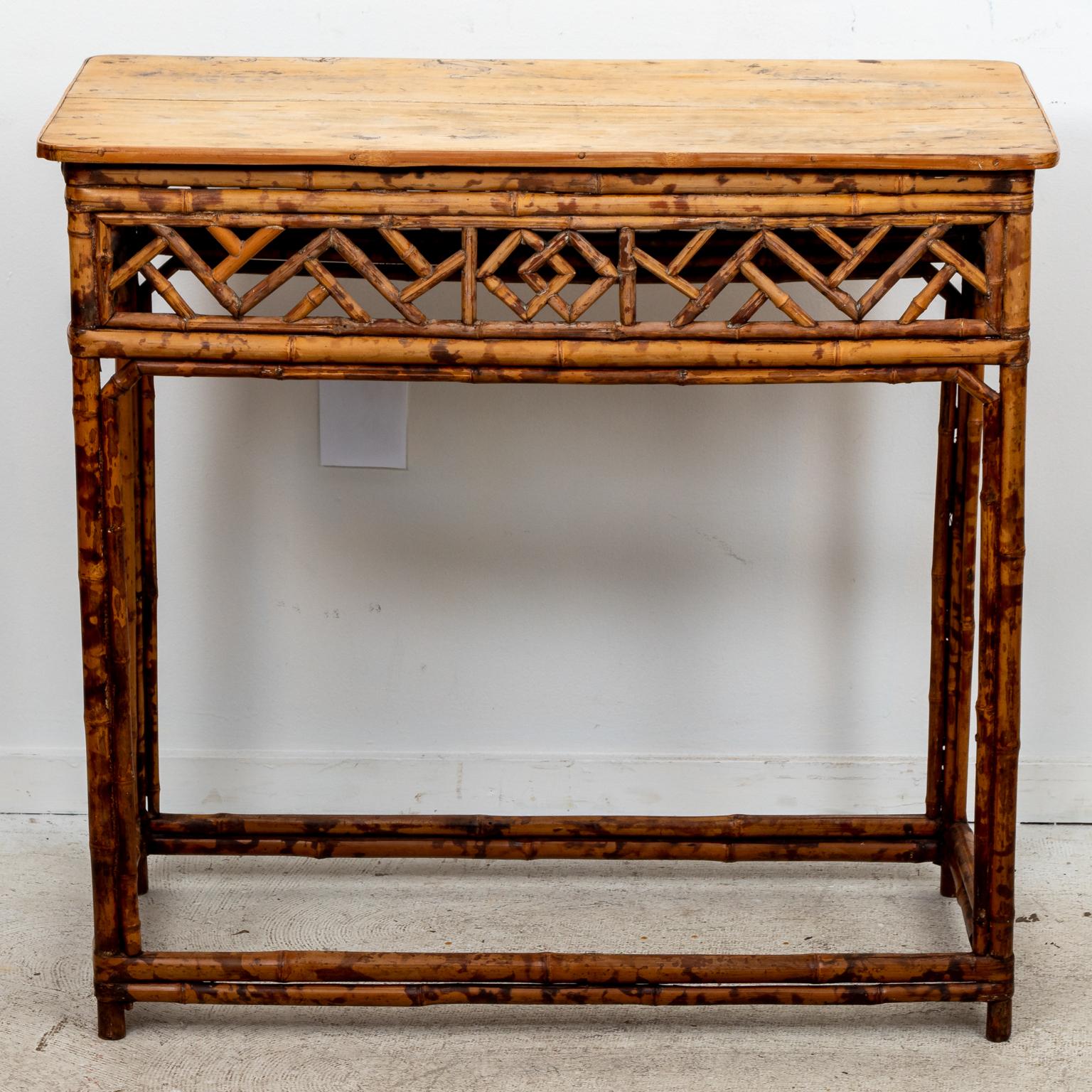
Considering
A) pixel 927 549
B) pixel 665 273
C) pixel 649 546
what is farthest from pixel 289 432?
pixel 927 549

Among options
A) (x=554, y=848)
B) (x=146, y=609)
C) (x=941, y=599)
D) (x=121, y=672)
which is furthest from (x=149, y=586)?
(x=941, y=599)

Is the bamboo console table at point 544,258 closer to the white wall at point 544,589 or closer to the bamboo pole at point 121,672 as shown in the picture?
the bamboo pole at point 121,672

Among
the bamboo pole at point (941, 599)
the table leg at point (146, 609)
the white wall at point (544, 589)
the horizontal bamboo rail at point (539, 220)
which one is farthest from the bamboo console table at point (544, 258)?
the white wall at point (544, 589)

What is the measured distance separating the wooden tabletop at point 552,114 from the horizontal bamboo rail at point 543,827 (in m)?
1.02

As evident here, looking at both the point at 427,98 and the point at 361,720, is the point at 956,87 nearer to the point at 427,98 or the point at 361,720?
the point at 427,98

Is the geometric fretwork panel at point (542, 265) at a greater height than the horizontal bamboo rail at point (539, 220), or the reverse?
the horizontal bamboo rail at point (539, 220)

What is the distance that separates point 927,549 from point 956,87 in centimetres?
89

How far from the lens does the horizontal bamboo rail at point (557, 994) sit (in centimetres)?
169

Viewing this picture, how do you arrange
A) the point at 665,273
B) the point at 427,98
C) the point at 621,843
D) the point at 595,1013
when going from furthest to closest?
the point at 621,843, the point at 595,1013, the point at 427,98, the point at 665,273

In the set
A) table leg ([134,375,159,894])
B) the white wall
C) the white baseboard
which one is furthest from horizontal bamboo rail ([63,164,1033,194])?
the white baseboard

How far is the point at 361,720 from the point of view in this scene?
2354 millimetres

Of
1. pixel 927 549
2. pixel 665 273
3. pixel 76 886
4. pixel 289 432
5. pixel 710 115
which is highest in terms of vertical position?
pixel 710 115

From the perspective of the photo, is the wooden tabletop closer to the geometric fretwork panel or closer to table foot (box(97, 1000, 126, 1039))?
the geometric fretwork panel

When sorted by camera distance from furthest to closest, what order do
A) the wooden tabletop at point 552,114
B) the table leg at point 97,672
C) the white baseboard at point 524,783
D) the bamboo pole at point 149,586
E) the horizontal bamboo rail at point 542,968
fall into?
the white baseboard at point 524,783 < the bamboo pole at point 149,586 < the horizontal bamboo rail at point 542,968 < the table leg at point 97,672 < the wooden tabletop at point 552,114
